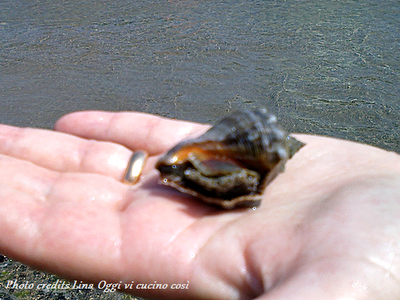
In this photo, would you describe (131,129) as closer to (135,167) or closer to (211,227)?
(135,167)

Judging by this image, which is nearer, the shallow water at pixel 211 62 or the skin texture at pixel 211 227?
the skin texture at pixel 211 227

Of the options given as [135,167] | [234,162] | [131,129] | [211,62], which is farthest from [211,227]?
[211,62]

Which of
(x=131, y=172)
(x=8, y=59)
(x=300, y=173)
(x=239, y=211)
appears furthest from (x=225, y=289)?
(x=8, y=59)

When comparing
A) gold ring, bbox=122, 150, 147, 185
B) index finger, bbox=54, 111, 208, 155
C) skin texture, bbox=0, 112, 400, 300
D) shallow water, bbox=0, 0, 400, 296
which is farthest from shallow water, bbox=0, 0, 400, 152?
skin texture, bbox=0, 112, 400, 300

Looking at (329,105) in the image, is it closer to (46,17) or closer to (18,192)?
(18,192)

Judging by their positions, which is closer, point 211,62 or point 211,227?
point 211,227

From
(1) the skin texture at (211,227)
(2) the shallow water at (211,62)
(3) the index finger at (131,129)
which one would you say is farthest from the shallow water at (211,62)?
(1) the skin texture at (211,227)

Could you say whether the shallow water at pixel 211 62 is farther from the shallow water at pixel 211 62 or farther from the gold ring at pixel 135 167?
the gold ring at pixel 135 167
